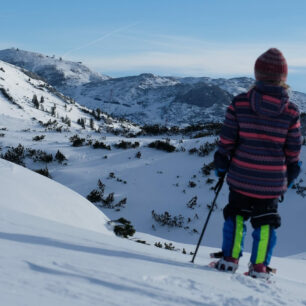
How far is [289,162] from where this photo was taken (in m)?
3.29

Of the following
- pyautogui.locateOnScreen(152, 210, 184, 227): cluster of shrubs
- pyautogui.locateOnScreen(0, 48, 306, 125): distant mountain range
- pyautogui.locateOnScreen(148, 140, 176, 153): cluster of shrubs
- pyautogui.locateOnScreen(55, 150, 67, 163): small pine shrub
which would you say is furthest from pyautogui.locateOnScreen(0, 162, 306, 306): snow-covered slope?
pyautogui.locateOnScreen(0, 48, 306, 125): distant mountain range

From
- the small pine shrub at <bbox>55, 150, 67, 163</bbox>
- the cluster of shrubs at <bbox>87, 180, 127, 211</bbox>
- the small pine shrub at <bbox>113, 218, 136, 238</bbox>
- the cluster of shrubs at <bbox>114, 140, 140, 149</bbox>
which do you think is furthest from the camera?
the cluster of shrubs at <bbox>114, 140, 140, 149</bbox>

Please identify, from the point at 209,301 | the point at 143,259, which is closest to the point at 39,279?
the point at 209,301

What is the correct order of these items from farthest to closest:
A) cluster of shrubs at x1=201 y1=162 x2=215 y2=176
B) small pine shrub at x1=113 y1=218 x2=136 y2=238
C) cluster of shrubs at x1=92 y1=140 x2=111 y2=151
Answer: cluster of shrubs at x1=92 y1=140 x2=111 y2=151
cluster of shrubs at x1=201 y1=162 x2=215 y2=176
small pine shrub at x1=113 y1=218 x2=136 y2=238

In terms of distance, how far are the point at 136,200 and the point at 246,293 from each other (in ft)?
21.6

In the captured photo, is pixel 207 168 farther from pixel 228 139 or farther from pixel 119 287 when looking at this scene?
pixel 119 287

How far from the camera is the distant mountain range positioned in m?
138

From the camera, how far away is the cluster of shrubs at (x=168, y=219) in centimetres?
794

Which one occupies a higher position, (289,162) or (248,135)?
(248,135)

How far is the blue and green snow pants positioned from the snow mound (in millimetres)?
2439

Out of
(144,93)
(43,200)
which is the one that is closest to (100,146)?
(43,200)

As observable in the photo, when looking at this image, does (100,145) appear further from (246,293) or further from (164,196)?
(246,293)

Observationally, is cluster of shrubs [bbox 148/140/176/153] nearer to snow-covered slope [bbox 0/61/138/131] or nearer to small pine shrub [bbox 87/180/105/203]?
small pine shrub [bbox 87/180/105/203]

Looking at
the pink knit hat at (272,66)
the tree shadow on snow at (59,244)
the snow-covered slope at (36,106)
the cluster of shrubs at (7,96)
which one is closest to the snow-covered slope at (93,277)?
the tree shadow on snow at (59,244)
